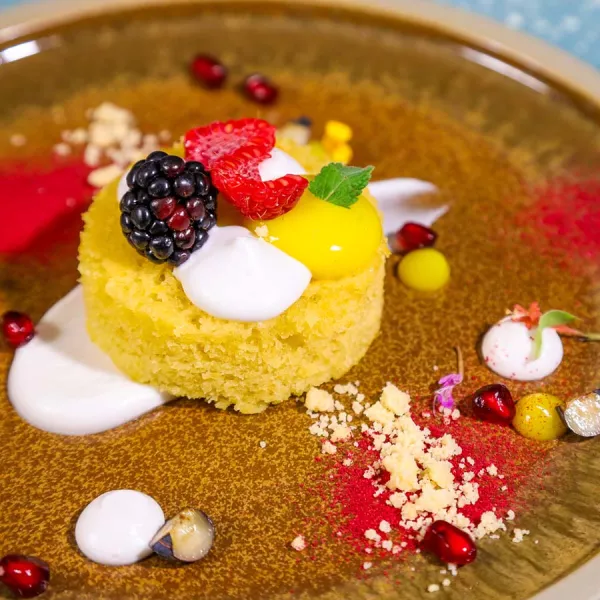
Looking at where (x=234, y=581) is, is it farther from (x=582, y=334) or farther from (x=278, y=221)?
(x=582, y=334)

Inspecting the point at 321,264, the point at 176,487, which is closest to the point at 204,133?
the point at 321,264

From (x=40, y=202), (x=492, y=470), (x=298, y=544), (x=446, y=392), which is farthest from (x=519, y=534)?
(x=40, y=202)

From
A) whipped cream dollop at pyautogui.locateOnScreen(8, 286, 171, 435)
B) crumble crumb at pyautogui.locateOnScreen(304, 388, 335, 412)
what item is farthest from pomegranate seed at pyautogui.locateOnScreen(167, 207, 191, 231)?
crumble crumb at pyautogui.locateOnScreen(304, 388, 335, 412)

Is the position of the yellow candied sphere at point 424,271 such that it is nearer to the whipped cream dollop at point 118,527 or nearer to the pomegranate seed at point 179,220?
the pomegranate seed at point 179,220

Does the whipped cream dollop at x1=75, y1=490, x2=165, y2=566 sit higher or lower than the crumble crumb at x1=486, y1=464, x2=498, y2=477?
lower

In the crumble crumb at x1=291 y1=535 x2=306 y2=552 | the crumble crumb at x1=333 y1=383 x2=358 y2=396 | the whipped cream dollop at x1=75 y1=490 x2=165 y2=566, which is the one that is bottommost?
the whipped cream dollop at x1=75 y1=490 x2=165 y2=566

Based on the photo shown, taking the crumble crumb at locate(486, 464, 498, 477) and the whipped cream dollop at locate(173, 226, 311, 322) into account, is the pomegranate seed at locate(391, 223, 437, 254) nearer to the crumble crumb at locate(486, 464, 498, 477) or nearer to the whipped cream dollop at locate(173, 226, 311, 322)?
the whipped cream dollop at locate(173, 226, 311, 322)
